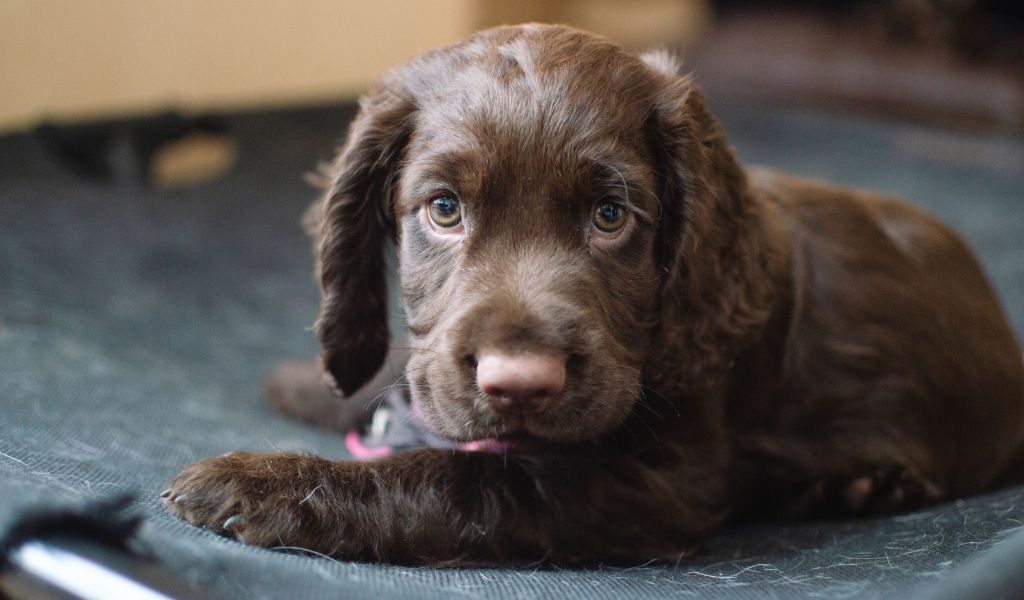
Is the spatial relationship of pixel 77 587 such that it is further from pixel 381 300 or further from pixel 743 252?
pixel 743 252

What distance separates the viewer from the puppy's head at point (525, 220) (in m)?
1.81

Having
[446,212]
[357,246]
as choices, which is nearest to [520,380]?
[446,212]

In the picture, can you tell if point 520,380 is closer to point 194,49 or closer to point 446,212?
point 446,212

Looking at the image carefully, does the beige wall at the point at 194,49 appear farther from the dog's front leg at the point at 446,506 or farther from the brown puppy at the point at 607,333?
the dog's front leg at the point at 446,506

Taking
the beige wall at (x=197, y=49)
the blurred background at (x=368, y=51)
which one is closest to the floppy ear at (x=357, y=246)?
the beige wall at (x=197, y=49)

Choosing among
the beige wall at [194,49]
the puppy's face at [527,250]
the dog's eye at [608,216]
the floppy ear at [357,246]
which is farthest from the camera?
the beige wall at [194,49]

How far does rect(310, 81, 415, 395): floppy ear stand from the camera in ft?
7.47

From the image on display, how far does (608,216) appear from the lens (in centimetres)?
204

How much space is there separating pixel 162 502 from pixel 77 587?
0.38 metres

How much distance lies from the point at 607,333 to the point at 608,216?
10.0 inches

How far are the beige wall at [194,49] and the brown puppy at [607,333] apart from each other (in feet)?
7.94

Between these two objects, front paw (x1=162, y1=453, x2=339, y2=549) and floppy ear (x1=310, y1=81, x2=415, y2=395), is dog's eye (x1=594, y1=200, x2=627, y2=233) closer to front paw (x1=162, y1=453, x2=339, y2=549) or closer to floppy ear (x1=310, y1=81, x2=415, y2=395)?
floppy ear (x1=310, y1=81, x2=415, y2=395)

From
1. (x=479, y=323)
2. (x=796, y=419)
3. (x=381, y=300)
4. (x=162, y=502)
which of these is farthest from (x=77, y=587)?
(x=796, y=419)

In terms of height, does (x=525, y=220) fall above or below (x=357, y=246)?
above
